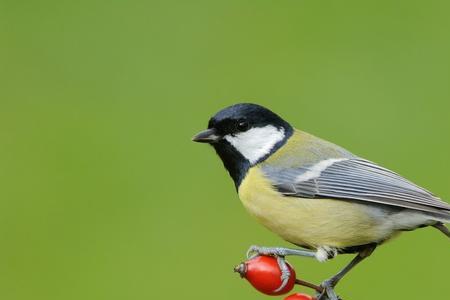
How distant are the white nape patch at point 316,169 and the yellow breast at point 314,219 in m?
0.08

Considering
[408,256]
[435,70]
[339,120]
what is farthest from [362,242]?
[435,70]

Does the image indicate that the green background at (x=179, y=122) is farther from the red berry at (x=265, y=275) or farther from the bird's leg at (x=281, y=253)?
the red berry at (x=265, y=275)

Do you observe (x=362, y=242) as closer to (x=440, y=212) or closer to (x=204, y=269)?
(x=440, y=212)

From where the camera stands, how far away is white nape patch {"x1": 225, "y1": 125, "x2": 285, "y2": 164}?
297 cm

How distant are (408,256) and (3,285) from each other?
1733mm

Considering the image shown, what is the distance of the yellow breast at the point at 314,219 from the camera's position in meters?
2.87

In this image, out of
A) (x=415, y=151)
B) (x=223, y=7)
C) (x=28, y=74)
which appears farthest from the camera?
(x=223, y=7)

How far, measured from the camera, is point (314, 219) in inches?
114

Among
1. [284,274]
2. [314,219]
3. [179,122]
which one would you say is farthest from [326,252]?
[179,122]

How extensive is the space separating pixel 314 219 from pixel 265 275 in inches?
17.1

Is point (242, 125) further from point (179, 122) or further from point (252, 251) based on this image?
point (179, 122)

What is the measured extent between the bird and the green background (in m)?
1.22

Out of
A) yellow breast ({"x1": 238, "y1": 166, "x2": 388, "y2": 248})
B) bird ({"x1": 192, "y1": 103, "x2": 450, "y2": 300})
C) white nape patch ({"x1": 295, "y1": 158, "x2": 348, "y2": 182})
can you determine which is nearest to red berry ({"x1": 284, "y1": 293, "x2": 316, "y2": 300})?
bird ({"x1": 192, "y1": 103, "x2": 450, "y2": 300})

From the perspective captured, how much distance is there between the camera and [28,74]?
576 cm
